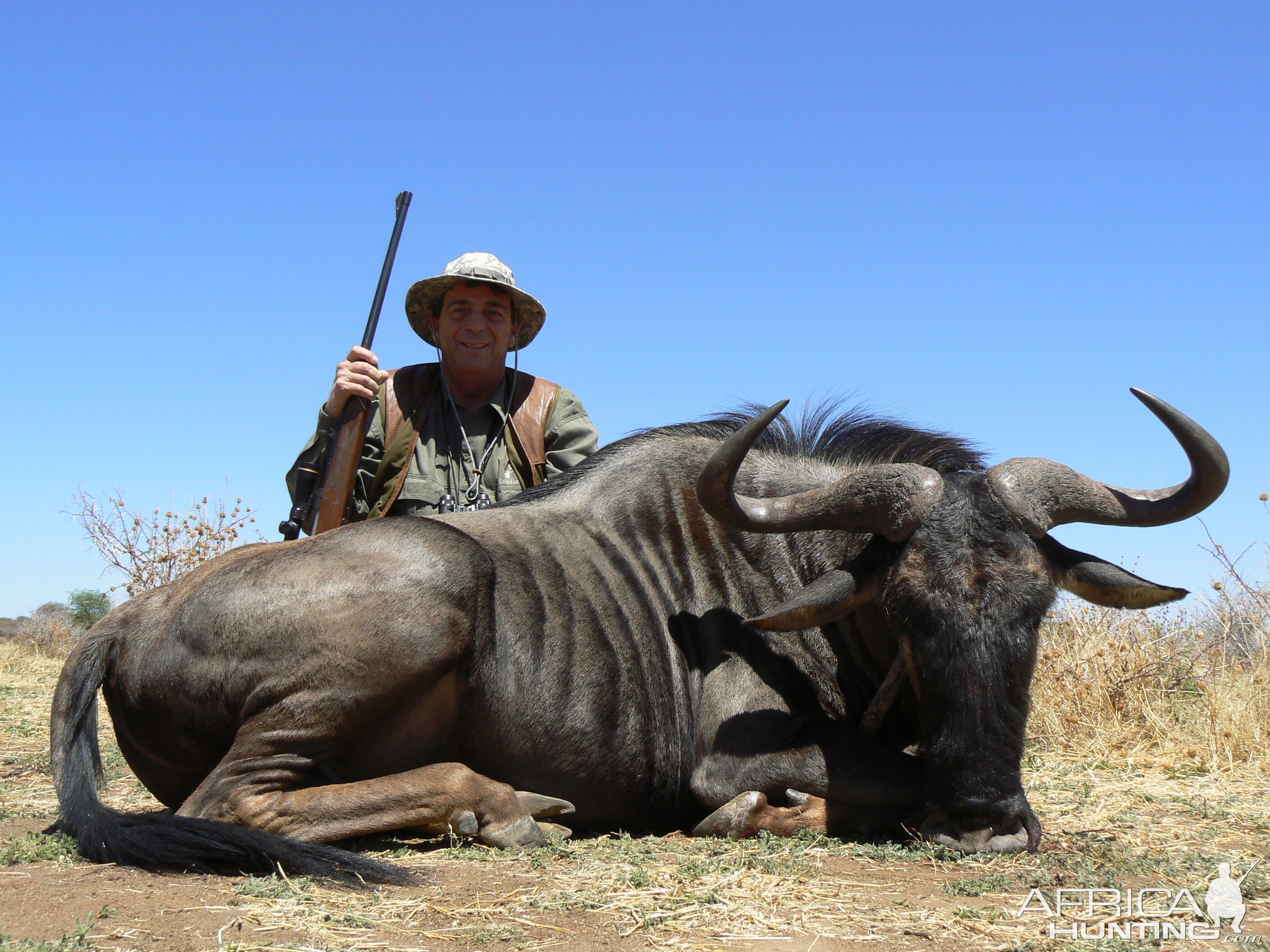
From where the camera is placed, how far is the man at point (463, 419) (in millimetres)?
6348

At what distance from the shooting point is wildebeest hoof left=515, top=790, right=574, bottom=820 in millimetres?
4000

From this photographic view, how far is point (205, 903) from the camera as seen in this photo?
294 cm

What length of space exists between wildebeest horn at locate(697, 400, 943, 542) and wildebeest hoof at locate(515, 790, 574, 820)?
130cm

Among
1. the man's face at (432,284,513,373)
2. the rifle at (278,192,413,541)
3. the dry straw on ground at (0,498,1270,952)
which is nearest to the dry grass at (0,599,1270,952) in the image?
the dry straw on ground at (0,498,1270,952)

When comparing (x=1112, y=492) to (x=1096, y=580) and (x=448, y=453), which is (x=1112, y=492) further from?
(x=448, y=453)

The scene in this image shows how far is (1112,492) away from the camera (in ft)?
13.8

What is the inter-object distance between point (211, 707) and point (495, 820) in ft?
3.71

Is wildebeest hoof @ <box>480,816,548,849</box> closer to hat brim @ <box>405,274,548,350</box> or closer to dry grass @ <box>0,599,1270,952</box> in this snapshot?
dry grass @ <box>0,599,1270,952</box>

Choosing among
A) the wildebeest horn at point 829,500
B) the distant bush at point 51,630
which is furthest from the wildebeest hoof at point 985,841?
the distant bush at point 51,630

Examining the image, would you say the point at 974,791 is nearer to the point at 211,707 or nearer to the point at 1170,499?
the point at 1170,499

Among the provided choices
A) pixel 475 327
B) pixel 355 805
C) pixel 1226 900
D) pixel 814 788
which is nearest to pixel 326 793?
pixel 355 805

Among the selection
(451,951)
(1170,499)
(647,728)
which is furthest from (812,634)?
(451,951)

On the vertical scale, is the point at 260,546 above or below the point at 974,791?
above
